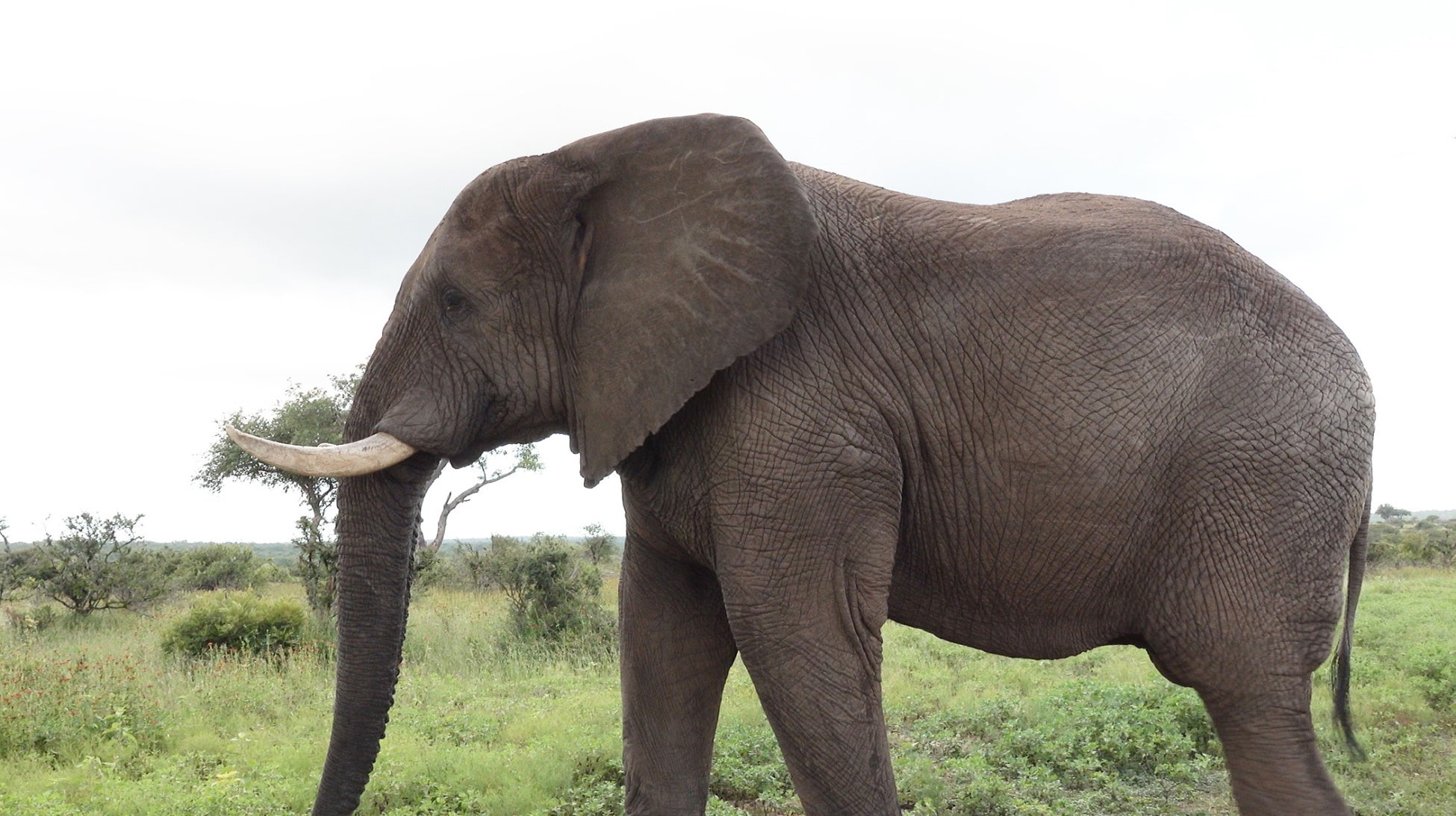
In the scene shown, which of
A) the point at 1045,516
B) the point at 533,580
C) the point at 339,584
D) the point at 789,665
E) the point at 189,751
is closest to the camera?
the point at 789,665

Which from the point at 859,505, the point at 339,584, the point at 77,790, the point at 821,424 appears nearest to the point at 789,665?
the point at 859,505

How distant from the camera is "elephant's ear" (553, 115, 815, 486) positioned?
3.48 meters

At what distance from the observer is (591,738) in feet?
24.7

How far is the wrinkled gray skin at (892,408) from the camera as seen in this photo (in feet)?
11.4

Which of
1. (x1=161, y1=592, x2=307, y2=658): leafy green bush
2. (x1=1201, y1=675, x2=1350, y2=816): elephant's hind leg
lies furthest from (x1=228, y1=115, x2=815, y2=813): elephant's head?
(x1=161, y1=592, x2=307, y2=658): leafy green bush

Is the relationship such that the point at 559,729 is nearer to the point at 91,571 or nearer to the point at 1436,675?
the point at 1436,675

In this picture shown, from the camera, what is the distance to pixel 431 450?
3.82 metres

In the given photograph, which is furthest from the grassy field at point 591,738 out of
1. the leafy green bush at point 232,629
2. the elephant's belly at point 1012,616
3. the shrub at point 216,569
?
the shrub at point 216,569

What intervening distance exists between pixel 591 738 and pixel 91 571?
48.7ft

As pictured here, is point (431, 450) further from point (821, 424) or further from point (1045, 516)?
point (1045, 516)

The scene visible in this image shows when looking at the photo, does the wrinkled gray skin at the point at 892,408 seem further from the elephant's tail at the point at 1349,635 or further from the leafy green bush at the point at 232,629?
the leafy green bush at the point at 232,629

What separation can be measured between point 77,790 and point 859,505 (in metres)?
6.08

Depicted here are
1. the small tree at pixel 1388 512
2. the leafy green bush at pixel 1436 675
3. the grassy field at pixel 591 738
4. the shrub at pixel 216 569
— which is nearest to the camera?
the grassy field at pixel 591 738

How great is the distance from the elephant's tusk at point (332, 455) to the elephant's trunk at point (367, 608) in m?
0.26
